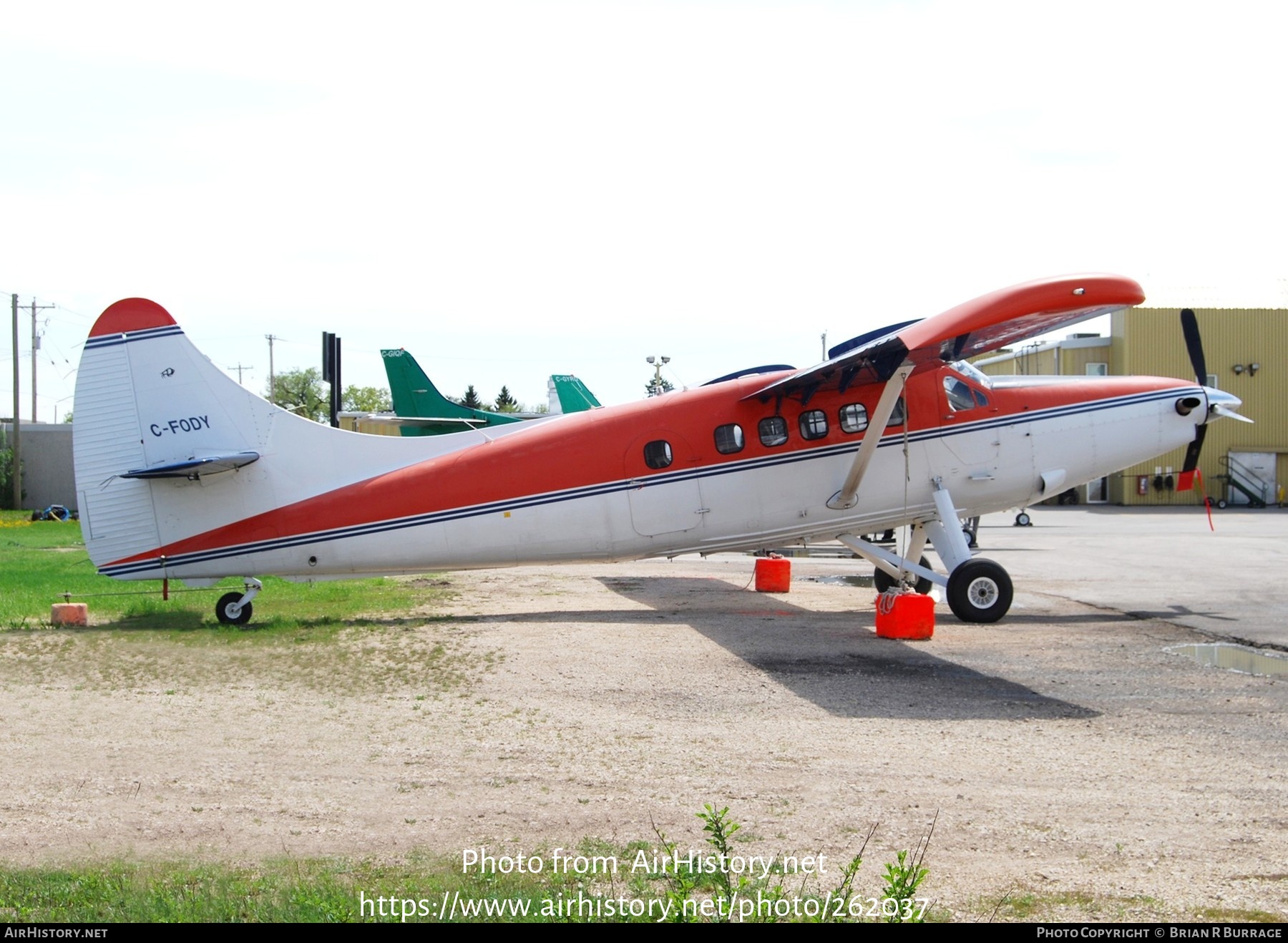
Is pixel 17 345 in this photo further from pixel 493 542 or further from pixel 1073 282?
pixel 1073 282

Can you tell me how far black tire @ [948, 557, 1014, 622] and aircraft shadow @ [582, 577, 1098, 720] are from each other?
1312 millimetres

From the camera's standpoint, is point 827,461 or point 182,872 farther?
point 827,461

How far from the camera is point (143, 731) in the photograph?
819 centimetres

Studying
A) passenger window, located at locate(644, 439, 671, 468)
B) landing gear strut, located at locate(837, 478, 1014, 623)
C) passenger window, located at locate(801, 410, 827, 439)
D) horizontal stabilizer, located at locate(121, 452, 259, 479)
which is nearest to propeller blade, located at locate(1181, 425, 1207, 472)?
landing gear strut, located at locate(837, 478, 1014, 623)

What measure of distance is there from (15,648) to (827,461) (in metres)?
10.1

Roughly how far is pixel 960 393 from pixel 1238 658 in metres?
5.17

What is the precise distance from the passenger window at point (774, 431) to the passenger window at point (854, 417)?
2.67ft

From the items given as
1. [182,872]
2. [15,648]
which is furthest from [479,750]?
[15,648]

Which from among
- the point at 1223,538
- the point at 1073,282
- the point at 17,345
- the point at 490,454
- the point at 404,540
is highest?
the point at 17,345

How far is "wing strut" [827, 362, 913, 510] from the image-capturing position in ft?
43.9

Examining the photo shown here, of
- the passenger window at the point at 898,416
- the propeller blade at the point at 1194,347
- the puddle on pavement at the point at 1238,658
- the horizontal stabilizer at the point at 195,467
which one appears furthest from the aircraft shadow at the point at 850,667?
the propeller blade at the point at 1194,347

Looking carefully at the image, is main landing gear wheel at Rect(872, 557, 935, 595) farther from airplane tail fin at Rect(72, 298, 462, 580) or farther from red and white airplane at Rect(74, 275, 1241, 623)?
airplane tail fin at Rect(72, 298, 462, 580)

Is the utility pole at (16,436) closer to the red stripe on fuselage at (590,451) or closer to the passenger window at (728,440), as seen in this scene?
the red stripe on fuselage at (590,451)
